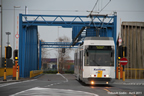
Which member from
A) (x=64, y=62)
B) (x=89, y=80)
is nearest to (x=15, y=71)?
(x=89, y=80)

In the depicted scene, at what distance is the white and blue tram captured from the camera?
67.9ft

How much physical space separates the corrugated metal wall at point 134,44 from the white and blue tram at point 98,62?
1516cm

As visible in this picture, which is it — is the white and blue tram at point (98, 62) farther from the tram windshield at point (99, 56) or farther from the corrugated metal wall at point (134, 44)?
the corrugated metal wall at point (134, 44)

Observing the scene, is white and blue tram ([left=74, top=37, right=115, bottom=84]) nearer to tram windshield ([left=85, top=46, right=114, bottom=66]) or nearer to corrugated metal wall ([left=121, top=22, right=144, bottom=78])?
tram windshield ([left=85, top=46, right=114, bottom=66])

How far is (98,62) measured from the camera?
20.9 m

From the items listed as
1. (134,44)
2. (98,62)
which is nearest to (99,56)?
(98,62)

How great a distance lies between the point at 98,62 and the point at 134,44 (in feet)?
54.9

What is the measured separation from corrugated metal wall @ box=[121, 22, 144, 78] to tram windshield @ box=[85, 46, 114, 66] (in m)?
15.2

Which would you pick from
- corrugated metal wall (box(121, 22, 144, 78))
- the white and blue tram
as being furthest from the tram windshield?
corrugated metal wall (box(121, 22, 144, 78))

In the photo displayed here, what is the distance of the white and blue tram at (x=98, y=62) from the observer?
20703mm

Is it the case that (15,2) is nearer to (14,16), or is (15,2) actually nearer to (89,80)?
(14,16)

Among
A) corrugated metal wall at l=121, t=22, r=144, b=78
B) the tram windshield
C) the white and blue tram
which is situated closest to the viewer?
the white and blue tram

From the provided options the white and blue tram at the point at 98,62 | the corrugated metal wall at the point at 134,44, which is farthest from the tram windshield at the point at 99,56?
the corrugated metal wall at the point at 134,44

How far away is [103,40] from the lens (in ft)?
70.8
